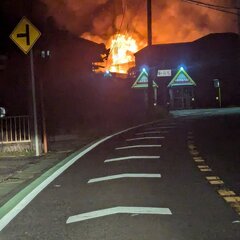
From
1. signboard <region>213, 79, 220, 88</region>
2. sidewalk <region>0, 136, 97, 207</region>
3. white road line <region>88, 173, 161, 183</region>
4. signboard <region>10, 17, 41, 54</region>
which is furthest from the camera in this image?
signboard <region>213, 79, 220, 88</region>

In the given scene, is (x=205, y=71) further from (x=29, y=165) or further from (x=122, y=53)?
(x=29, y=165)

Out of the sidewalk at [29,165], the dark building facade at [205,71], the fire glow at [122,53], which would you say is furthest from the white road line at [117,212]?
the fire glow at [122,53]

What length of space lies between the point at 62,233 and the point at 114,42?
53.8 m

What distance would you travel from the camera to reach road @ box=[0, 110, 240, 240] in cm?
640

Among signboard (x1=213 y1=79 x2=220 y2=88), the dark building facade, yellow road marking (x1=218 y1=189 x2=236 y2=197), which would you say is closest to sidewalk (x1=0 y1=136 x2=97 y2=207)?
yellow road marking (x1=218 y1=189 x2=236 y2=197)

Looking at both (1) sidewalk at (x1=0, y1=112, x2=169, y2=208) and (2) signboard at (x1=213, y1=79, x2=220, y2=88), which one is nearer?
(1) sidewalk at (x1=0, y1=112, x2=169, y2=208)

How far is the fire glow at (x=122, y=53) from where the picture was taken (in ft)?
208

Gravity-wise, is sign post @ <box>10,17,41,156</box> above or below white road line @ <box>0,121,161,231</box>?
above

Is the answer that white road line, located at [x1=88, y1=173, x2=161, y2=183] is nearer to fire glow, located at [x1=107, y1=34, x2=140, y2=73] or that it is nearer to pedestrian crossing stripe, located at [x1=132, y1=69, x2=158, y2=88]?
pedestrian crossing stripe, located at [x1=132, y1=69, x2=158, y2=88]

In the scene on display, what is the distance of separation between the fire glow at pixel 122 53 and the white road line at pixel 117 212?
175 feet

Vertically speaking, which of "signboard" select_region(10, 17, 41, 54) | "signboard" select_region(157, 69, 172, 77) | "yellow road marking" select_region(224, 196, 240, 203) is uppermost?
"signboard" select_region(157, 69, 172, 77)

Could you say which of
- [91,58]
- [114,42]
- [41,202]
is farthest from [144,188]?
[114,42]

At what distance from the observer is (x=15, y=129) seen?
614 inches

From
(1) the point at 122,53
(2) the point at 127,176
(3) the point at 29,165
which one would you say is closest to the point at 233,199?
(2) the point at 127,176
